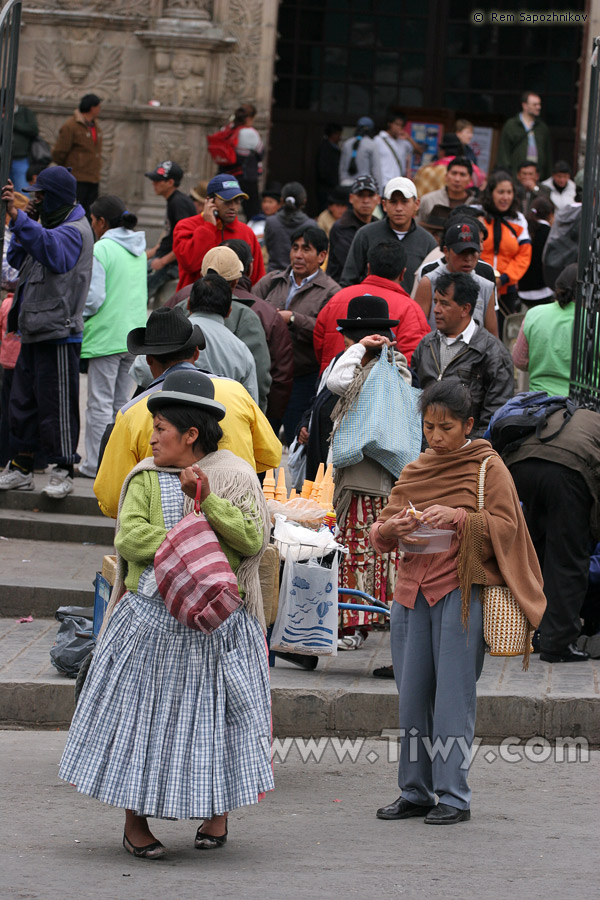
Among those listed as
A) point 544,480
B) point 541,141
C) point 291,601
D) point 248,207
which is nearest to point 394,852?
point 291,601

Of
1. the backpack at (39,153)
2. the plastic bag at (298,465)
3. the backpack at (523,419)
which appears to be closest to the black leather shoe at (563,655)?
the backpack at (523,419)

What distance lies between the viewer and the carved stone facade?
1936cm

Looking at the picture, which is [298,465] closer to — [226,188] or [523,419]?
[523,419]

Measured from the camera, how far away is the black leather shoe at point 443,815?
548 cm

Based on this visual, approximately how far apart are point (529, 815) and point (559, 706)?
3.82 feet

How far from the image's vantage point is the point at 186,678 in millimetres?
4938

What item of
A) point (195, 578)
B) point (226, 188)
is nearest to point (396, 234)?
point (226, 188)

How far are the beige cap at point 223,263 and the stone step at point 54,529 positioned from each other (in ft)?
6.94

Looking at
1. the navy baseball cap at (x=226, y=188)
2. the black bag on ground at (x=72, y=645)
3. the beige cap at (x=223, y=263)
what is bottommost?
the black bag on ground at (x=72, y=645)

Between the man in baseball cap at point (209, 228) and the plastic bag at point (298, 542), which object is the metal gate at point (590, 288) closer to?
the man in baseball cap at point (209, 228)

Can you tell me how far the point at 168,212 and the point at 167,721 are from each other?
9.78 meters

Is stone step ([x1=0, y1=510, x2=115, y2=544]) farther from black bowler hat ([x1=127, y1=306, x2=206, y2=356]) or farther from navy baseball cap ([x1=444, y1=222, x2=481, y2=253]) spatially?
black bowler hat ([x1=127, y1=306, x2=206, y2=356])

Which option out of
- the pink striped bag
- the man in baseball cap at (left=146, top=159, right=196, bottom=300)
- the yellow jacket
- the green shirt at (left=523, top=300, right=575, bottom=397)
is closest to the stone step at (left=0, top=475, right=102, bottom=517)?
the green shirt at (left=523, top=300, right=575, bottom=397)

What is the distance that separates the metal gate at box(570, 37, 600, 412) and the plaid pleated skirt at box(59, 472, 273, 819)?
418 centimetres
